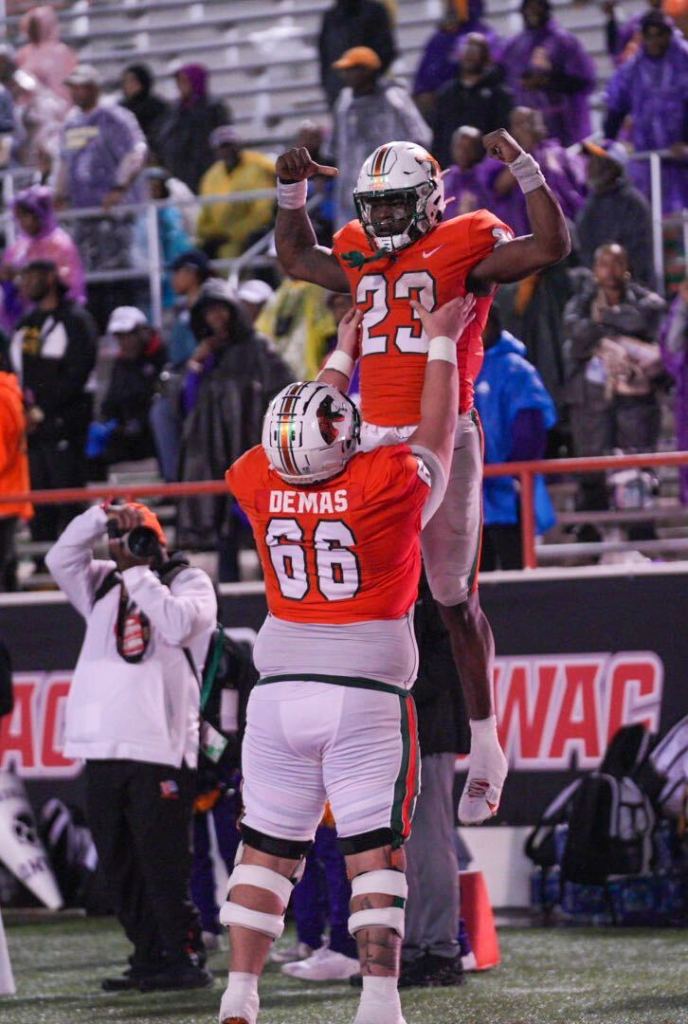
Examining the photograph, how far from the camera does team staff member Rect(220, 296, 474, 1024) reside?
5.42 m

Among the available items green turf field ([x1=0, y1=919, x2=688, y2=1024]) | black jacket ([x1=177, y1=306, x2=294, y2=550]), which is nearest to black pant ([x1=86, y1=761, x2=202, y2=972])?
green turf field ([x1=0, y1=919, x2=688, y2=1024])

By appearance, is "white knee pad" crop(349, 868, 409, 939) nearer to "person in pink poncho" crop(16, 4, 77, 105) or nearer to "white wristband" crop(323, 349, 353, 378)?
"white wristband" crop(323, 349, 353, 378)

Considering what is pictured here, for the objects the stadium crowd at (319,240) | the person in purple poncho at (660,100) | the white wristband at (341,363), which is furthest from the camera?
the person in purple poncho at (660,100)

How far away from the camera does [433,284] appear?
600cm

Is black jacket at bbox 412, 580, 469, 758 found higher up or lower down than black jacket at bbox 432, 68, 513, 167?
lower down

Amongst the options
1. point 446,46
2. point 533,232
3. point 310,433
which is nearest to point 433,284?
point 533,232

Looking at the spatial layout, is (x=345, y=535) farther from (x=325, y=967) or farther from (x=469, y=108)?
(x=469, y=108)

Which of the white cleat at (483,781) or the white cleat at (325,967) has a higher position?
the white cleat at (483,781)

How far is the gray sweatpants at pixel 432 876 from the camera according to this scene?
24.2ft

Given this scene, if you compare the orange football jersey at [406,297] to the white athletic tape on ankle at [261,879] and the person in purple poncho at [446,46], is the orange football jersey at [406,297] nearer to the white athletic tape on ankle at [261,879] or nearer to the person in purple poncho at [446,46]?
the white athletic tape on ankle at [261,879]

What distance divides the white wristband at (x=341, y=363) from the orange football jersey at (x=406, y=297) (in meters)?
0.04

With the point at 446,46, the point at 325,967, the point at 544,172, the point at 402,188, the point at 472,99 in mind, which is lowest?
the point at 325,967

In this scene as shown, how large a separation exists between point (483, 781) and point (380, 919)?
1077 millimetres

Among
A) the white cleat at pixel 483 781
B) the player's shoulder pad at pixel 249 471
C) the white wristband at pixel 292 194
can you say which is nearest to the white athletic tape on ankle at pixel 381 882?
the white cleat at pixel 483 781
